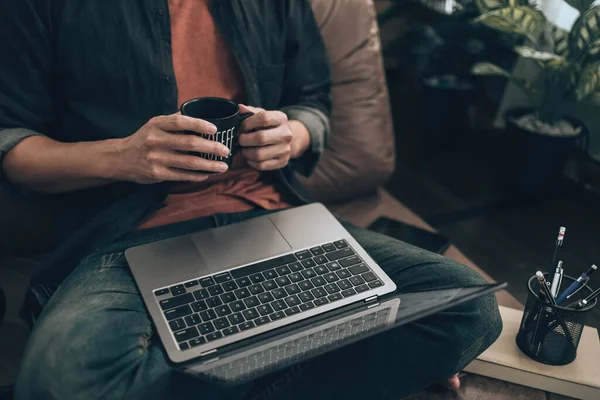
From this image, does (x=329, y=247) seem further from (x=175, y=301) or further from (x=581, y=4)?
(x=581, y=4)

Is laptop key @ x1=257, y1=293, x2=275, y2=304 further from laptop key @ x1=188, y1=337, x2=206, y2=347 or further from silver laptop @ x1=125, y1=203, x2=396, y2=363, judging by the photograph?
laptop key @ x1=188, y1=337, x2=206, y2=347

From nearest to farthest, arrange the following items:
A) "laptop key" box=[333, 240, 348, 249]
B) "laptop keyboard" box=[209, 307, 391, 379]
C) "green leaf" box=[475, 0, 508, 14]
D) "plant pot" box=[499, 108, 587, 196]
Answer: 1. "laptop keyboard" box=[209, 307, 391, 379]
2. "laptop key" box=[333, 240, 348, 249]
3. "green leaf" box=[475, 0, 508, 14]
4. "plant pot" box=[499, 108, 587, 196]

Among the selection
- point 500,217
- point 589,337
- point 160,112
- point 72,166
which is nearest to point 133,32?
point 160,112

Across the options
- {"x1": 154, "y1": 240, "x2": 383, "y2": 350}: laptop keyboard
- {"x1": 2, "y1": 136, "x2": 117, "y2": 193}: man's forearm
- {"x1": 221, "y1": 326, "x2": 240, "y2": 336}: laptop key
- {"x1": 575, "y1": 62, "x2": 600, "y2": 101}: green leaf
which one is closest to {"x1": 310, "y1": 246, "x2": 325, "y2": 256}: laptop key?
{"x1": 154, "y1": 240, "x2": 383, "y2": 350}: laptop keyboard

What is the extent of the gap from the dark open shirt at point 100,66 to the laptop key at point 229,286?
0.24 metres

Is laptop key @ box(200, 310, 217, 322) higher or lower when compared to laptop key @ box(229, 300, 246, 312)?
lower

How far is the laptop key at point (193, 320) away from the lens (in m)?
0.87

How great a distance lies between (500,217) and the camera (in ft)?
6.00

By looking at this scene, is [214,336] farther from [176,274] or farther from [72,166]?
[72,166]

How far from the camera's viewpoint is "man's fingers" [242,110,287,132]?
0.97 metres

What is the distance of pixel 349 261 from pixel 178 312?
307 mm

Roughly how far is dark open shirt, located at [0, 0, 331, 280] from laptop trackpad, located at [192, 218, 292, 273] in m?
0.14

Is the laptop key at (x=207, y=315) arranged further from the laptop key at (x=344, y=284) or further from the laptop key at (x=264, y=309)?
the laptop key at (x=344, y=284)

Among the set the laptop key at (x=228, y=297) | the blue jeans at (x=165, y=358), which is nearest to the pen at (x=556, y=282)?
the blue jeans at (x=165, y=358)
